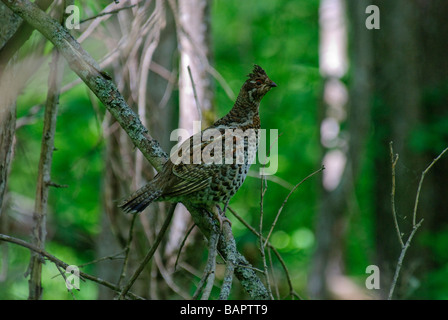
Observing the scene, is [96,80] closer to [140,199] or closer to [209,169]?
[140,199]

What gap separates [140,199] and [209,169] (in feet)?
1.86

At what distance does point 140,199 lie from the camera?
3.49 m

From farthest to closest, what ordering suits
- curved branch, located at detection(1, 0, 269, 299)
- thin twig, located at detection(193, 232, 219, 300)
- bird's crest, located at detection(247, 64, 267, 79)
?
1. bird's crest, located at detection(247, 64, 267, 79)
2. curved branch, located at detection(1, 0, 269, 299)
3. thin twig, located at detection(193, 232, 219, 300)

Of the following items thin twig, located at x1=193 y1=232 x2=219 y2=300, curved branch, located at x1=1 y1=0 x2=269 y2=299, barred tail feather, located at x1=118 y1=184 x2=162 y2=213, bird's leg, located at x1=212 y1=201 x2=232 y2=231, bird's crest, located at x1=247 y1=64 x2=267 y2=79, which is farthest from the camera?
bird's crest, located at x1=247 y1=64 x2=267 y2=79

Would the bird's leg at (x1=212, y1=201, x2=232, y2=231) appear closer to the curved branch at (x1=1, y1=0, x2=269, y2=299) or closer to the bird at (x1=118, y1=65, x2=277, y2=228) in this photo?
the bird at (x1=118, y1=65, x2=277, y2=228)

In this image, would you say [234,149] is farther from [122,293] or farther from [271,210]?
[271,210]

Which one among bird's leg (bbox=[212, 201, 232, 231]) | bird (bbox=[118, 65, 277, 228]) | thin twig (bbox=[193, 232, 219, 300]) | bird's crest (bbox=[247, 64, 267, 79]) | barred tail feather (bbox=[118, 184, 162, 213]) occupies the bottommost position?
thin twig (bbox=[193, 232, 219, 300])

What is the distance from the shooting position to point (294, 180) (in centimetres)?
1119

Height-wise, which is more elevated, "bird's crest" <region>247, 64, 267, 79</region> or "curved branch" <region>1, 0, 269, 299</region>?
"bird's crest" <region>247, 64, 267, 79</region>

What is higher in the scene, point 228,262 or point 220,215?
point 220,215

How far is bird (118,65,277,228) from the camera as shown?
11.7ft

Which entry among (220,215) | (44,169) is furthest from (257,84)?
(44,169)

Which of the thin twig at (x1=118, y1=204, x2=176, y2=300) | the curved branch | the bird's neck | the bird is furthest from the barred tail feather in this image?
the bird's neck

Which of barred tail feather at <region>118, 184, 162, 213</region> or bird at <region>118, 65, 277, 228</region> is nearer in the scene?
barred tail feather at <region>118, 184, 162, 213</region>
